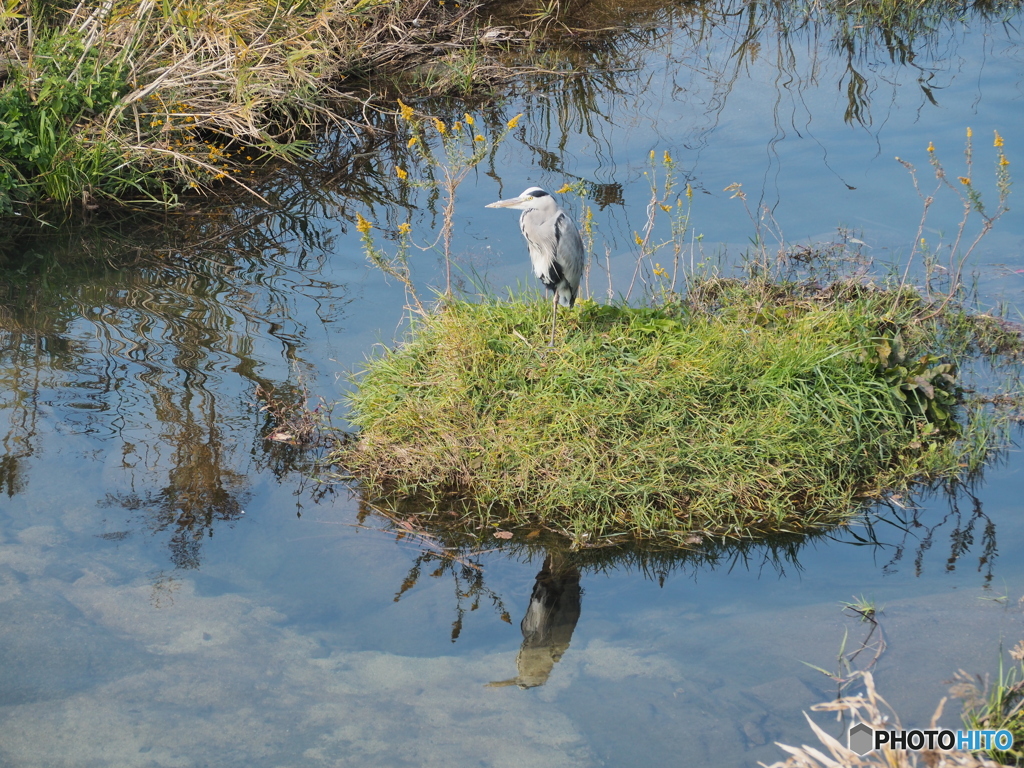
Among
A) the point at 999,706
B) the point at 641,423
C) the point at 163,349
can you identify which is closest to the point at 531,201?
the point at 641,423

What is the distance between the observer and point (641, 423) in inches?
167

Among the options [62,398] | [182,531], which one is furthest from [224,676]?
[62,398]

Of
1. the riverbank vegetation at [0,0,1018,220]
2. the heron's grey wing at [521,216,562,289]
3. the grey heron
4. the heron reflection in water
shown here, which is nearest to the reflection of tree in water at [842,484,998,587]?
the heron reflection in water

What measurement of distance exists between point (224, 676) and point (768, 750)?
1864 millimetres

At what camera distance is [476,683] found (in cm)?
331

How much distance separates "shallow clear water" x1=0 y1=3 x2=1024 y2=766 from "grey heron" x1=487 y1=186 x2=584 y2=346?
3.85 ft

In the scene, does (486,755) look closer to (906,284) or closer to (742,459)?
(742,459)

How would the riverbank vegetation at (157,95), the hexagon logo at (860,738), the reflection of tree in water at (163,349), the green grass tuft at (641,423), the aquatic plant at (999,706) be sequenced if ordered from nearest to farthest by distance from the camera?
the aquatic plant at (999,706) → the hexagon logo at (860,738) → the green grass tuft at (641,423) → the reflection of tree in water at (163,349) → the riverbank vegetation at (157,95)

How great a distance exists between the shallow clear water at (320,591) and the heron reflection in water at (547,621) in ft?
0.04

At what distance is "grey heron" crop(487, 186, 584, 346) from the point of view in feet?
14.9

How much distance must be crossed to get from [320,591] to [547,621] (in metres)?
0.90

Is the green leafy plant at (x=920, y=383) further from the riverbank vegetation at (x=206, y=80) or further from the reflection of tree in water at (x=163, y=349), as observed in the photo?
the riverbank vegetation at (x=206, y=80)

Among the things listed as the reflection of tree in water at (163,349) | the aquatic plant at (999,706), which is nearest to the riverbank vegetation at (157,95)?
the reflection of tree in water at (163,349)

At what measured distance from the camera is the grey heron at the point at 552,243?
453cm
